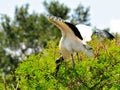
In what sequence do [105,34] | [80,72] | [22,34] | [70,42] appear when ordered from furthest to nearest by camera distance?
[22,34], [105,34], [70,42], [80,72]

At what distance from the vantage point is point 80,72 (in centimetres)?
781

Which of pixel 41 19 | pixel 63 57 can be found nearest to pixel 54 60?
pixel 63 57

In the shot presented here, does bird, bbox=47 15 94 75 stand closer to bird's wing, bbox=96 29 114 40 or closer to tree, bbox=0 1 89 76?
bird's wing, bbox=96 29 114 40

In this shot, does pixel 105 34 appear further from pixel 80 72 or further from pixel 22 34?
pixel 22 34

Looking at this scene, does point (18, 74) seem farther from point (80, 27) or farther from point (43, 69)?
point (80, 27)

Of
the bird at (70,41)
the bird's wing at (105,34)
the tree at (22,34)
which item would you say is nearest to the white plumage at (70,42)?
the bird at (70,41)

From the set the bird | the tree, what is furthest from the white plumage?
the tree

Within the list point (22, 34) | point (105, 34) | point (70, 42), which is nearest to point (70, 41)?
point (70, 42)

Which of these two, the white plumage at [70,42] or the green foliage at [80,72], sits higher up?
the white plumage at [70,42]

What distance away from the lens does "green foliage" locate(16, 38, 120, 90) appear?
782 centimetres

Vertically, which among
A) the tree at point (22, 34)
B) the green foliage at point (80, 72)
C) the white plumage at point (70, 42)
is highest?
the white plumage at point (70, 42)

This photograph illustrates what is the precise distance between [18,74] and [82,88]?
1.19 meters

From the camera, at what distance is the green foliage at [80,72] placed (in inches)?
308

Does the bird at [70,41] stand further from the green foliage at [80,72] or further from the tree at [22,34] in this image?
the tree at [22,34]
